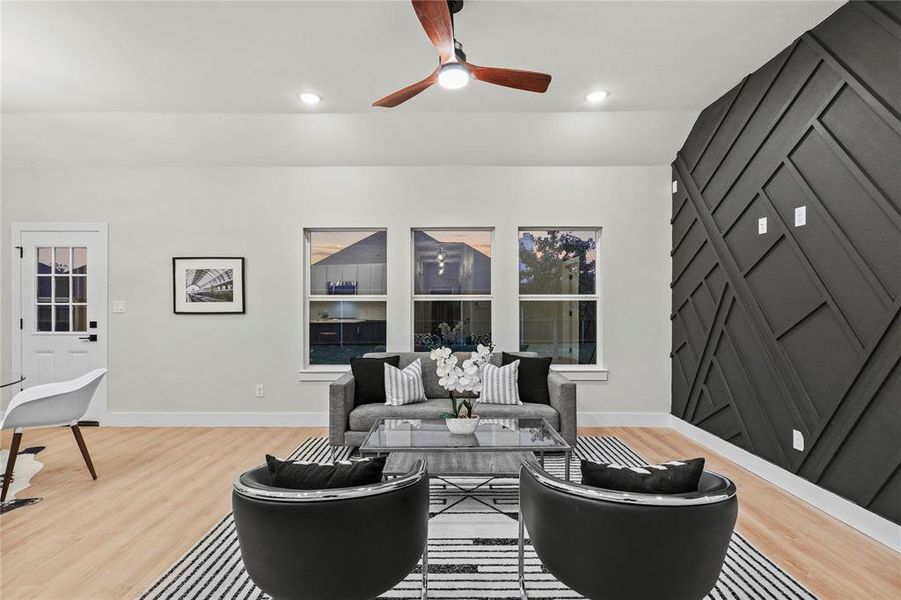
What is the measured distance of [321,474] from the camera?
147 centimetres

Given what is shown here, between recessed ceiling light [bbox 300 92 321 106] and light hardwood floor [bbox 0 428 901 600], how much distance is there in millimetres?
3013

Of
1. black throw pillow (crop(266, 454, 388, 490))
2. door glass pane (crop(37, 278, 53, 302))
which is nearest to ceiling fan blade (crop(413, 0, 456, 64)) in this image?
black throw pillow (crop(266, 454, 388, 490))

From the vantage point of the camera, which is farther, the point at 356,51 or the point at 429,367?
the point at 429,367

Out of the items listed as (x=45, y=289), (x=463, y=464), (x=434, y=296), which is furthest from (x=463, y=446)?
(x=45, y=289)

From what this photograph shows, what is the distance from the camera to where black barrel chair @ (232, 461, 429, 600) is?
1.37 meters

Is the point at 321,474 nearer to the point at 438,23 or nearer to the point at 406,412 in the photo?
the point at 438,23

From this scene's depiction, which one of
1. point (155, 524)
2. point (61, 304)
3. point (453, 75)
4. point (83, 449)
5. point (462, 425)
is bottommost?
point (155, 524)

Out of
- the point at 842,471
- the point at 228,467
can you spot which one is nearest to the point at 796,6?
the point at 842,471

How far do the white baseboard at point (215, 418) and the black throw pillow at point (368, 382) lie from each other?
1.04 m

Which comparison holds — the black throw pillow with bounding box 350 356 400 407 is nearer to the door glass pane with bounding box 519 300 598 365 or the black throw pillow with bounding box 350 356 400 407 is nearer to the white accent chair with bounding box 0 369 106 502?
the door glass pane with bounding box 519 300 598 365

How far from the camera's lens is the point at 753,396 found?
3.34 meters

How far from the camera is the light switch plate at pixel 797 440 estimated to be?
2.88 meters

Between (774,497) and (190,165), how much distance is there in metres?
5.80

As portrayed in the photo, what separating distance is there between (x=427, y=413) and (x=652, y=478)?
2434 mm
